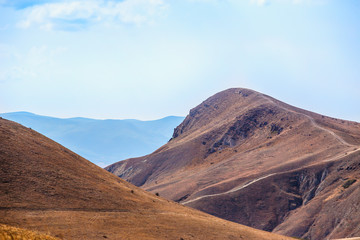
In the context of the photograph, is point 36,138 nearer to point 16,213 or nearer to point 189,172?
point 16,213

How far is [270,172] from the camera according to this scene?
337 feet

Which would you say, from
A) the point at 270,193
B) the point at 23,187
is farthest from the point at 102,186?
the point at 270,193

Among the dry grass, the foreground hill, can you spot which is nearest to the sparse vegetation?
the foreground hill

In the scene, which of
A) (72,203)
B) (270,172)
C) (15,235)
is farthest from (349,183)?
(15,235)

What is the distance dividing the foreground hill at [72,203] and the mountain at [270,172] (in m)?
45.2

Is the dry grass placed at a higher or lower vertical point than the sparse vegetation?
higher

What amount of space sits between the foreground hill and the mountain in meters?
Answer: 45.2

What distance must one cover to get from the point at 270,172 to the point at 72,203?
3020 inches

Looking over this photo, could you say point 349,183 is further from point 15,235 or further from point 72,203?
point 15,235

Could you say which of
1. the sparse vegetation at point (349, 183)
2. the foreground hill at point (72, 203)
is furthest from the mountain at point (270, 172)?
the foreground hill at point (72, 203)

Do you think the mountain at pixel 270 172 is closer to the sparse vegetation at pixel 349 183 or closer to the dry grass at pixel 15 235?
the sparse vegetation at pixel 349 183

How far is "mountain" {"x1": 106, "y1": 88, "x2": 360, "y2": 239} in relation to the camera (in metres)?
84.4

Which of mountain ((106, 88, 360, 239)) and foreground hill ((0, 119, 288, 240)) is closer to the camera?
foreground hill ((0, 119, 288, 240))

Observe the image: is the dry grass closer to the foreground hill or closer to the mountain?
the foreground hill
